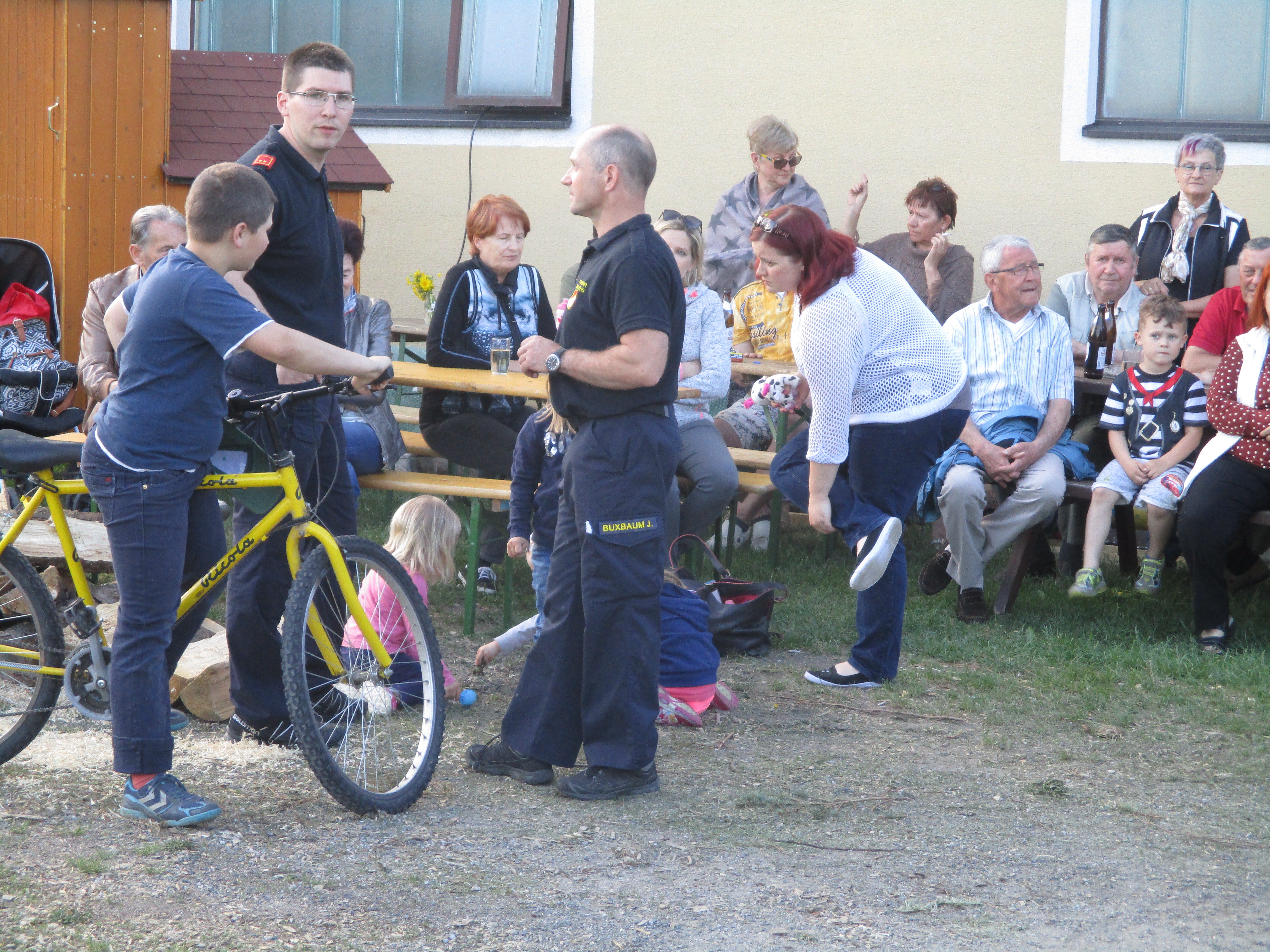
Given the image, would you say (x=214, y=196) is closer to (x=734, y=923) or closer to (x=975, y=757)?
(x=734, y=923)

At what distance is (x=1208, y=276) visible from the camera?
23.1 feet

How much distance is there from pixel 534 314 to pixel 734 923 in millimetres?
3764

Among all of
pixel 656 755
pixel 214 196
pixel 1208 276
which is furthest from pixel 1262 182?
pixel 214 196

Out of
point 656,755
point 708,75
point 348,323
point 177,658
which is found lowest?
point 656,755

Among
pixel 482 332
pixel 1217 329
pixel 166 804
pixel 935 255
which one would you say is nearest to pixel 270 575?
pixel 166 804

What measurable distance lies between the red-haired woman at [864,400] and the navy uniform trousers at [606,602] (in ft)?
2.98

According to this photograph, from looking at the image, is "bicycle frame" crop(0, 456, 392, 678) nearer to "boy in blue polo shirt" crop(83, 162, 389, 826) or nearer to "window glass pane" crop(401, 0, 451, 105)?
"boy in blue polo shirt" crop(83, 162, 389, 826)

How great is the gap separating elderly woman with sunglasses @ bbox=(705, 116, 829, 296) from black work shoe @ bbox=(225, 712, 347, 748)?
4.43 m

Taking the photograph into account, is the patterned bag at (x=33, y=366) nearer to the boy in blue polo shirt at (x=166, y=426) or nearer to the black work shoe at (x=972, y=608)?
the boy in blue polo shirt at (x=166, y=426)

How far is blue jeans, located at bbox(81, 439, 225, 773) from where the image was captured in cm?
340

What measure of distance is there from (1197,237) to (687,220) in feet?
8.66

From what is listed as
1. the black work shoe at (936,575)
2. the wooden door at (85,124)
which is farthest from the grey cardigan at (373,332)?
the black work shoe at (936,575)

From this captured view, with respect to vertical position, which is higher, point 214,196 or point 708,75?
point 708,75

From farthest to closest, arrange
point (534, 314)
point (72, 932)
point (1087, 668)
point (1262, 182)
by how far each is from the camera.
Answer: point (1262, 182) → point (534, 314) → point (1087, 668) → point (72, 932)
